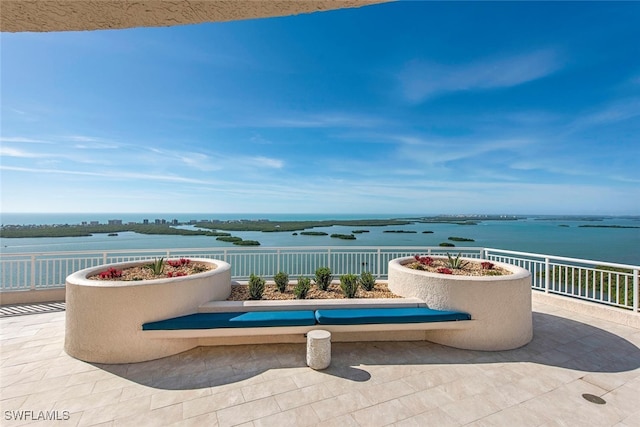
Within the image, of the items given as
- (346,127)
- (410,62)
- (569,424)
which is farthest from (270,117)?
(569,424)

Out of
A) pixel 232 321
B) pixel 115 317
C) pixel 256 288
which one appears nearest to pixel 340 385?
pixel 232 321

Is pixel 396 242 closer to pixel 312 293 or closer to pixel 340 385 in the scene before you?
pixel 312 293

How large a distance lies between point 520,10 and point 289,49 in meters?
6.61

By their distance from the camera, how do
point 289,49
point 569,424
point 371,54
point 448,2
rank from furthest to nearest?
point 371,54 < point 289,49 < point 448,2 < point 569,424

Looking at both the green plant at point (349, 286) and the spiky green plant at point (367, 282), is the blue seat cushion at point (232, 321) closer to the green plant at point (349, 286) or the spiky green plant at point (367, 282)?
the green plant at point (349, 286)

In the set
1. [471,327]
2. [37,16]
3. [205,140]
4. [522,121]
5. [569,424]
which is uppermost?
[522,121]

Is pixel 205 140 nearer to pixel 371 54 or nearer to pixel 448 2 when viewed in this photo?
pixel 371 54

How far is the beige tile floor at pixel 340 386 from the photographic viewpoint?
2.50 metres

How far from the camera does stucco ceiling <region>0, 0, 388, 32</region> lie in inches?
53.4

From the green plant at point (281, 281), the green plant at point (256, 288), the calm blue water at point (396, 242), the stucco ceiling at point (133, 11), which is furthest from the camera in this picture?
the calm blue water at point (396, 242)

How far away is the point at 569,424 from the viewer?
2418mm

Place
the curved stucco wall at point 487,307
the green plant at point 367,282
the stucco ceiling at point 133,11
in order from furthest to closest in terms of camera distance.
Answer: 1. the green plant at point 367,282
2. the curved stucco wall at point 487,307
3. the stucco ceiling at point 133,11

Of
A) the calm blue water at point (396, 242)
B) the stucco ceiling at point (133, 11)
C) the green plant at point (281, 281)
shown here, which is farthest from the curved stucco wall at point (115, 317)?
the calm blue water at point (396, 242)

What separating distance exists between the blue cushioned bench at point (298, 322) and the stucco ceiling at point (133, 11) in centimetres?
321
